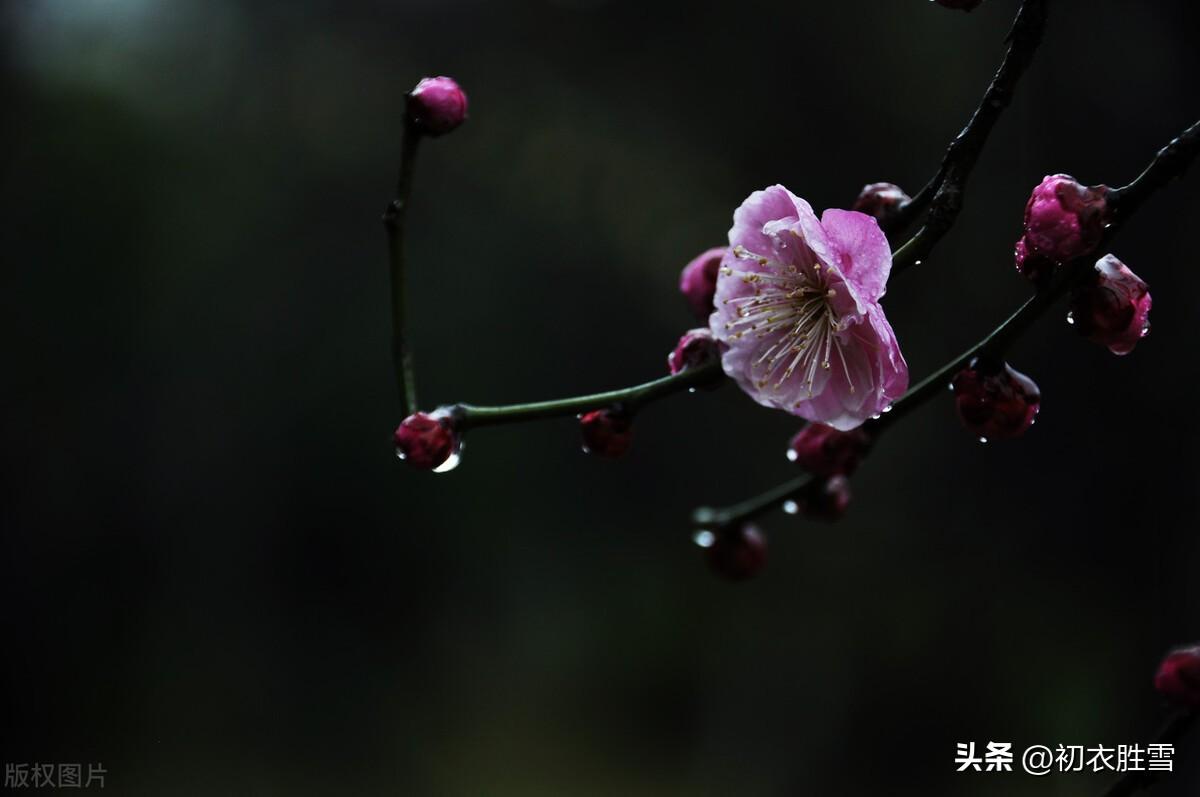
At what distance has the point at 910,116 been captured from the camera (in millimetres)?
1911

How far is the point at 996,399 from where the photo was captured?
18.1 inches

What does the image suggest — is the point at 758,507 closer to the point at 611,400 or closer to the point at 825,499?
the point at 825,499

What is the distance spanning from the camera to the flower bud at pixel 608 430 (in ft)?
1.72

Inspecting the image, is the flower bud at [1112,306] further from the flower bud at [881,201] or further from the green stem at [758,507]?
the green stem at [758,507]

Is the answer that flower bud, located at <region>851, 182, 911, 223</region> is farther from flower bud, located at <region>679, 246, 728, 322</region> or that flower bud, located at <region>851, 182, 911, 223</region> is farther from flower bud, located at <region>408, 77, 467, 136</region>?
flower bud, located at <region>408, 77, 467, 136</region>

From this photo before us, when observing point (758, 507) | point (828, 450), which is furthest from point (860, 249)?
point (758, 507)

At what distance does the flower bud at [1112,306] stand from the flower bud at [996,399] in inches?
1.4

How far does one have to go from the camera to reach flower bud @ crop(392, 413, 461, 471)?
490 mm

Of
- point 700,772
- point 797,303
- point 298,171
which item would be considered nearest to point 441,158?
point 298,171

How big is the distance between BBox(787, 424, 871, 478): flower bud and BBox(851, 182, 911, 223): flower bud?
0.13 m

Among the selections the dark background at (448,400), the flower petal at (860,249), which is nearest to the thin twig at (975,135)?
the flower petal at (860,249)

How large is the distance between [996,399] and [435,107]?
32cm

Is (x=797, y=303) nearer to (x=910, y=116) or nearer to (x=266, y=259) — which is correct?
(x=910, y=116)

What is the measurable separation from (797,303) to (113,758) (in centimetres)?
205
